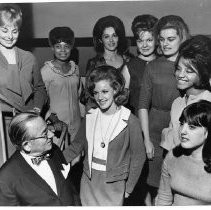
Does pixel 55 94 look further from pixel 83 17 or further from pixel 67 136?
pixel 83 17

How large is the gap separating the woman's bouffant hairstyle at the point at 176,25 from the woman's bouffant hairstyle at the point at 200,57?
0.35ft

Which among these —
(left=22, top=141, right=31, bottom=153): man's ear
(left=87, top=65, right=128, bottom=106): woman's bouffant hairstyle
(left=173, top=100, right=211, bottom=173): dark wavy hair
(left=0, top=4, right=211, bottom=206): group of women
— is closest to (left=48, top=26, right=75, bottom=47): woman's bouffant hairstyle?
(left=0, top=4, right=211, bottom=206): group of women

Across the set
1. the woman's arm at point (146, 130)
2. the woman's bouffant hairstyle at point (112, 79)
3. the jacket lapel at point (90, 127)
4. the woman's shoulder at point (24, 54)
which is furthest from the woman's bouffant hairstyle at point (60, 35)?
the woman's arm at point (146, 130)

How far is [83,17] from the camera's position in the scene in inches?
66.2

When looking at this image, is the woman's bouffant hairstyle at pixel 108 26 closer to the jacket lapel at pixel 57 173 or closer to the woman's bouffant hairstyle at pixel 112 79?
the woman's bouffant hairstyle at pixel 112 79

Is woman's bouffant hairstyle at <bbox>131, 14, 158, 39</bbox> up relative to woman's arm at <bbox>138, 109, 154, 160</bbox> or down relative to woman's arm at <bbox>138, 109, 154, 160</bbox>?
up

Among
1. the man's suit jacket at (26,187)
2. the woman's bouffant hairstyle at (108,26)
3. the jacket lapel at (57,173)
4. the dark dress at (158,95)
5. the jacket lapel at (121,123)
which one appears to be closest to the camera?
the man's suit jacket at (26,187)

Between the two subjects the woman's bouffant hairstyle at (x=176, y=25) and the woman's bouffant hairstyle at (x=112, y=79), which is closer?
the woman's bouffant hairstyle at (x=112, y=79)

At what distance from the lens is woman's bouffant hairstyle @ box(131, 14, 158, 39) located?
1.68 metres

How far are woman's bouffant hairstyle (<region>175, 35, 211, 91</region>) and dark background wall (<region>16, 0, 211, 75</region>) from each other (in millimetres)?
182

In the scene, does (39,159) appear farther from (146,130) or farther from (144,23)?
(144,23)

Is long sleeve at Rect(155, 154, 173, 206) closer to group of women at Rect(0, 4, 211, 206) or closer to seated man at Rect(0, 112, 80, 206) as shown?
group of women at Rect(0, 4, 211, 206)

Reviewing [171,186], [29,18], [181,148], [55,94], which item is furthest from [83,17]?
[171,186]

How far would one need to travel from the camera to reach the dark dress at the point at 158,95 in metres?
1.60
